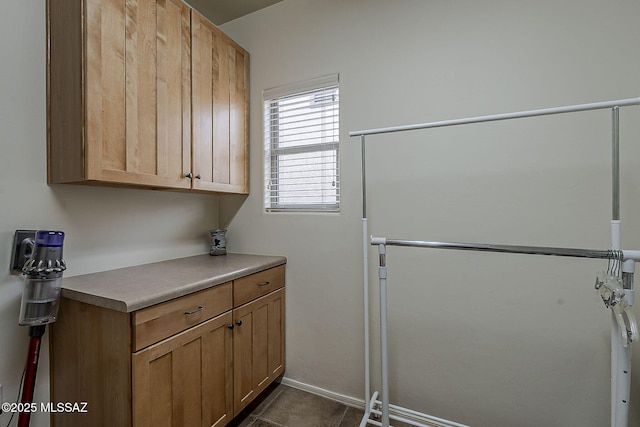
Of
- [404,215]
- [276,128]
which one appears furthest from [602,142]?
[276,128]

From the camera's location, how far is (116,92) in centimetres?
132

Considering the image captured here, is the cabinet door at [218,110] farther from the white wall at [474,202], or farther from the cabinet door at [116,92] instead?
the white wall at [474,202]

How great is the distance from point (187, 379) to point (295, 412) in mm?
797

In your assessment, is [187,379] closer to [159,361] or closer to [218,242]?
[159,361]

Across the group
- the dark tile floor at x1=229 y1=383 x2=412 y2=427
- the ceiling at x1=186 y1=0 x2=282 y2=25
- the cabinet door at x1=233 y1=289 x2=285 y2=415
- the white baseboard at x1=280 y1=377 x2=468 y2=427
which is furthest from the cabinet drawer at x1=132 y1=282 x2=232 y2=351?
the ceiling at x1=186 y1=0 x2=282 y2=25

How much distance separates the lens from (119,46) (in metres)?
1.33

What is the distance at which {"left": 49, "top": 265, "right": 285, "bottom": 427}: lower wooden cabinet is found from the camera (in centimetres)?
112

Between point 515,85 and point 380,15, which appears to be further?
point 380,15

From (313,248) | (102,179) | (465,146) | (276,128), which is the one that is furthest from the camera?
(276,128)

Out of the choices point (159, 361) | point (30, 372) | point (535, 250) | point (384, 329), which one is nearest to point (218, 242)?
point (159, 361)

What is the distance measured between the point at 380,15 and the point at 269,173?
1.26m

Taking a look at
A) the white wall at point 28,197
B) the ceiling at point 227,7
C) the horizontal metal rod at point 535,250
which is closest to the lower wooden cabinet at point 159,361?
the white wall at point 28,197

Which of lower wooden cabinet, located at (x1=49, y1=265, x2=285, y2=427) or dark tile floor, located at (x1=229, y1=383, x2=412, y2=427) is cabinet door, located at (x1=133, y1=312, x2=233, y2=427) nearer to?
lower wooden cabinet, located at (x1=49, y1=265, x2=285, y2=427)

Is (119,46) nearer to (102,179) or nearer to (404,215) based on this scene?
(102,179)
